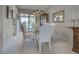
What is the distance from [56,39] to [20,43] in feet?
3.60

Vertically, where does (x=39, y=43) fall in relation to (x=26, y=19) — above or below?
below

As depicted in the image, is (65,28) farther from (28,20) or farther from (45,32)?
(28,20)

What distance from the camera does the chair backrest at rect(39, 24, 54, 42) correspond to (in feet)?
12.7

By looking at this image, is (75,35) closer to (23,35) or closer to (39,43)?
(39,43)

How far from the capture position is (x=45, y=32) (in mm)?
3930

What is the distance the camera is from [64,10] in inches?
160

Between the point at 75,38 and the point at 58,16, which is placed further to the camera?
the point at 58,16

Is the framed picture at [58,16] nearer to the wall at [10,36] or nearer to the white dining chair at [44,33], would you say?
the white dining chair at [44,33]

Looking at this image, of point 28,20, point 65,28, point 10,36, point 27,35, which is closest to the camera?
point 28,20

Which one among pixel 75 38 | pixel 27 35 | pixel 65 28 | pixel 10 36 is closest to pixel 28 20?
pixel 27 35

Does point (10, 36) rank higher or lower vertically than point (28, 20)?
lower

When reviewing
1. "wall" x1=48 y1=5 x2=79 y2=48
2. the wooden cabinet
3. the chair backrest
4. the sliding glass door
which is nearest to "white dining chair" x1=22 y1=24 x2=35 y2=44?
the sliding glass door
